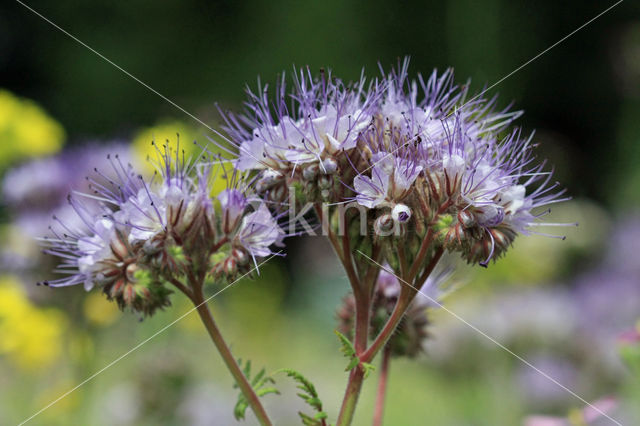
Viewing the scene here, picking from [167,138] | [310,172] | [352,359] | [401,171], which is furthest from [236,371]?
[167,138]

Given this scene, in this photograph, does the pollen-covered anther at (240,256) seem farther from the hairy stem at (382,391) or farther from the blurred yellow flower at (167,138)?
the blurred yellow flower at (167,138)

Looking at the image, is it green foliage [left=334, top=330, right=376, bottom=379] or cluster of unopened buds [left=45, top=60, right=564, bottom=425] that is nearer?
green foliage [left=334, top=330, right=376, bottom=379]

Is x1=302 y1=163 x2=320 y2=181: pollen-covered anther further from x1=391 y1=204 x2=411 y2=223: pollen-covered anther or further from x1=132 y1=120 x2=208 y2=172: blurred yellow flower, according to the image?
x1=132 y1=120 x2=208 y2=172: blurred yellow flower

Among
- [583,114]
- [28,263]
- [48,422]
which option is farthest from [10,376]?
[583,114]

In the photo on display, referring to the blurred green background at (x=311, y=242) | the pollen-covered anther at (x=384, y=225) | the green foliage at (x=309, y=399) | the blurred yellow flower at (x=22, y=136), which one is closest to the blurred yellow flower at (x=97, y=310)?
the blurred green background at (x=311, y=242)

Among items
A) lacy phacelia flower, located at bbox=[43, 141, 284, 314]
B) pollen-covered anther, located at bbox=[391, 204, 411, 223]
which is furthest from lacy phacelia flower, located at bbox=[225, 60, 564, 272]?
lacy phacelia flower, located at bbox=[43, 141, 284, 314]

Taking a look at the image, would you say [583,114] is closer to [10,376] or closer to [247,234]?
[10,376]
